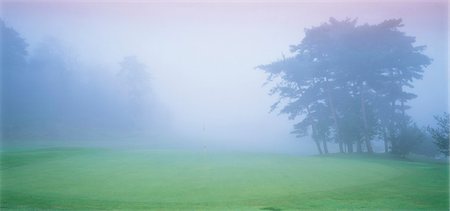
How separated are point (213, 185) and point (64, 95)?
76879mm

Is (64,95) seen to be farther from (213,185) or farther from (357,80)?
Answer: (213,185)

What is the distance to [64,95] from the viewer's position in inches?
3273

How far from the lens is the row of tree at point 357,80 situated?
130 ft

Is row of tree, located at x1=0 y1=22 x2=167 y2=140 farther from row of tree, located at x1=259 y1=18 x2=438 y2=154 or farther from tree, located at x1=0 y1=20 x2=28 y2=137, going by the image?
row of tree, located at x1=259 y1=18 x2=438 y2=154

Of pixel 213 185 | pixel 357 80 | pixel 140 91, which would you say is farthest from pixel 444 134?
pixel 140 91

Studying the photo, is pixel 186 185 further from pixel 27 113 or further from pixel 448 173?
pixel 27 113

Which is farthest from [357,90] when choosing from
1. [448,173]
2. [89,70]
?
[89,70]

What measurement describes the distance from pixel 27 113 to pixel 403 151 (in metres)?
66.7

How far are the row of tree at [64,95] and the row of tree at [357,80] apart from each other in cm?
4162

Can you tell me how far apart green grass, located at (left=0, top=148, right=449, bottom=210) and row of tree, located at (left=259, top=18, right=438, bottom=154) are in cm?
1656

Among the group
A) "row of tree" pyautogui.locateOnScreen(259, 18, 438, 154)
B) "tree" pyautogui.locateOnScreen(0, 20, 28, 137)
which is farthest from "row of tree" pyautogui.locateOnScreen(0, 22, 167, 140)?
"row of tree" pyautogui.locateOnScreen(259, 18, 438, 154)

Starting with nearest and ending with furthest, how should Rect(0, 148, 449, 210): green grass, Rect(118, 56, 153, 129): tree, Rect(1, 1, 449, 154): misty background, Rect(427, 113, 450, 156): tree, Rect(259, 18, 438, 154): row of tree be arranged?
Rect(0, 148, 449, 210): green grass
Rect(427, 113, 450, 156): tree
Rect(259, 18, 438, 154): row of tree
Rect(1, 1, 449, 154): misty background
Rect(118, 56, 153, 129): tree

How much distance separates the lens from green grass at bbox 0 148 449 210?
14.0m

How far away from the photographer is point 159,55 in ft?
545
